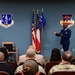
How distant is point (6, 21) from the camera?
32.4 ft

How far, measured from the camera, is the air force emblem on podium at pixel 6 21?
9.84 metres

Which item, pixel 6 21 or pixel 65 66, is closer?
pixel 65 66

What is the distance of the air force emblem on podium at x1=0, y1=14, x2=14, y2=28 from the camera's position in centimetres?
984

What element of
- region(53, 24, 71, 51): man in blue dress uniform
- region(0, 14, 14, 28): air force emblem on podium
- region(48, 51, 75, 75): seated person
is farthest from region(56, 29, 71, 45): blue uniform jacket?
region(48, 51, 75, 75): seated person

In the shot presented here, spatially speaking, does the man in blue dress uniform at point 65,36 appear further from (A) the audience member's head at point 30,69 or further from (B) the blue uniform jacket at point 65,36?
(A) the audience member's head at point 30,69

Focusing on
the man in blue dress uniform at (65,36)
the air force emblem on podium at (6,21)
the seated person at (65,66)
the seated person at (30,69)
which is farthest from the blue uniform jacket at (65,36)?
the seated person at (30,69)

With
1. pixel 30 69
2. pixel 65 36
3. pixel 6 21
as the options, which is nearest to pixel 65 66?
pixel 30 69

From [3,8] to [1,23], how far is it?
2.17ft

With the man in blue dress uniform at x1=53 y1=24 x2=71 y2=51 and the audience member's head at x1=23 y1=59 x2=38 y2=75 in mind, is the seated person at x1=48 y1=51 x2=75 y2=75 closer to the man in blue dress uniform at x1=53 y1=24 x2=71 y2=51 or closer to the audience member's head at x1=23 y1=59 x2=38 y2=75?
the audience member's head at x1=23 y1=59 x2=38 y2=75

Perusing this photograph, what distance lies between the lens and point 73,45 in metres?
Result: 9.99

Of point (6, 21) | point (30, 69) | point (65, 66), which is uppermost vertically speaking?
point (6, 21)

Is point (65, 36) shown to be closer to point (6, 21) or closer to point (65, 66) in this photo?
point (6, 21)

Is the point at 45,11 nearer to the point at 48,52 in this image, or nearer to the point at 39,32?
the point at 39,32

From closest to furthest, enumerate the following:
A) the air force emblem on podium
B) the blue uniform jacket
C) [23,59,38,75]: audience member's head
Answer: [23,59,38,75]: audience member's head
the blue uniform jacket
the air force emblem on podium
